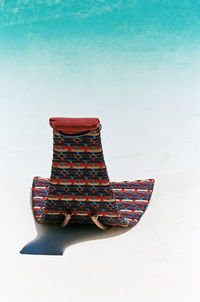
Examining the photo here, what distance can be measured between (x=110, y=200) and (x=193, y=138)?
1.33 meters

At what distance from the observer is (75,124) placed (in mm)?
1666

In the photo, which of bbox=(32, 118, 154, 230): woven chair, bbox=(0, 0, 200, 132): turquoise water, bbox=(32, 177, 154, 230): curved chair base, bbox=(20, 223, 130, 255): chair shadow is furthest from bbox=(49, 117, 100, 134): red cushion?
bbox=(0, 0, 200, 132): turquoise water

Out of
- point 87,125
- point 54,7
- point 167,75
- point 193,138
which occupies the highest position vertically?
point 54,7

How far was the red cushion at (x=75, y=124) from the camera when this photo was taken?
1.65 m

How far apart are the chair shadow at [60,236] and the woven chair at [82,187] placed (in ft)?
0.15

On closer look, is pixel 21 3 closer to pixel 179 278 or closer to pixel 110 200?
pixel 110 200

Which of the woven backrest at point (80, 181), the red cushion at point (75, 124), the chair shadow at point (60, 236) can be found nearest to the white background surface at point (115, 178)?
the chair shadow at point (60, 236)

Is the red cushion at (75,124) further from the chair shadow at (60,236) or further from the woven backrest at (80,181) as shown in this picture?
the chair shadow at (60,236)

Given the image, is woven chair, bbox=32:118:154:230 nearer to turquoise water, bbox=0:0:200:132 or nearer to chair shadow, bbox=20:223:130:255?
chair shadow, bbox=20:223:130:255

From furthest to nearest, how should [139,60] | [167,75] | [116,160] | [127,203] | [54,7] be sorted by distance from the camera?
[54,7], [139,60], [167,75], [116,160], [127,203]


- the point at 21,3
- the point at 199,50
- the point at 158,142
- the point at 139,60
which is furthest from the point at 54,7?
the point at 158,142

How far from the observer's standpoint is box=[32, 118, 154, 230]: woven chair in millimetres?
1693

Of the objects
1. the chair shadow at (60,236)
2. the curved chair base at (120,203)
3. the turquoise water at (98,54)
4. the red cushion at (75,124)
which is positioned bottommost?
the chair shadow at (60,236)

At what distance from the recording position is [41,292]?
181cm
